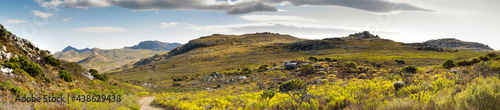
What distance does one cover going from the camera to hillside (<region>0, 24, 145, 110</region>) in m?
11.5

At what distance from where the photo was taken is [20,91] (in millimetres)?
13477

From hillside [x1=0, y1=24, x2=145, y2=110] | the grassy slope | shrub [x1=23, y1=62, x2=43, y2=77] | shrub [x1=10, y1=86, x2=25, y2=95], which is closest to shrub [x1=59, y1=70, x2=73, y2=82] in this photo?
hillside [x1=0, y1=24, x2=145, y2=110]

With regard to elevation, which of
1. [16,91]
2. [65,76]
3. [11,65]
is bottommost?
[65,76]

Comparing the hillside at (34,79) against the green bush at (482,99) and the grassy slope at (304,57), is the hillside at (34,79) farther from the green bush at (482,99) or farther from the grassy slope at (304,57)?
the grassy slope at (304,57)

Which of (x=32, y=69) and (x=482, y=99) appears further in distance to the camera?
(x=32, y=69)

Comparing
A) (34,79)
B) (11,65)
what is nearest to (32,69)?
(34,79)

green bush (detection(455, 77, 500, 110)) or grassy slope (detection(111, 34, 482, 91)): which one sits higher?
green bush (detection(455, 77, 500, 110))

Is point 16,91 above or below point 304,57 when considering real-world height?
above

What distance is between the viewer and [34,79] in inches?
689

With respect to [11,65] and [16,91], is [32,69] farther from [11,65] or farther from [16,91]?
[16,91]

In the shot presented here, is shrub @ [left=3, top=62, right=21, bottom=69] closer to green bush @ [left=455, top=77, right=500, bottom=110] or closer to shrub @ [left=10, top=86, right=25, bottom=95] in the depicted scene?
shrub @ [left=10, top=86, right=25, bottom=95]

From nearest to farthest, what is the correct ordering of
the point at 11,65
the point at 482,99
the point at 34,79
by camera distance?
the point at 482,99
the point at 11,65
the point at 34,79

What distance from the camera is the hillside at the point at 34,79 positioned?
11503 millimetres

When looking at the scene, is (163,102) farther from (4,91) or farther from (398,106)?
(398,106)
